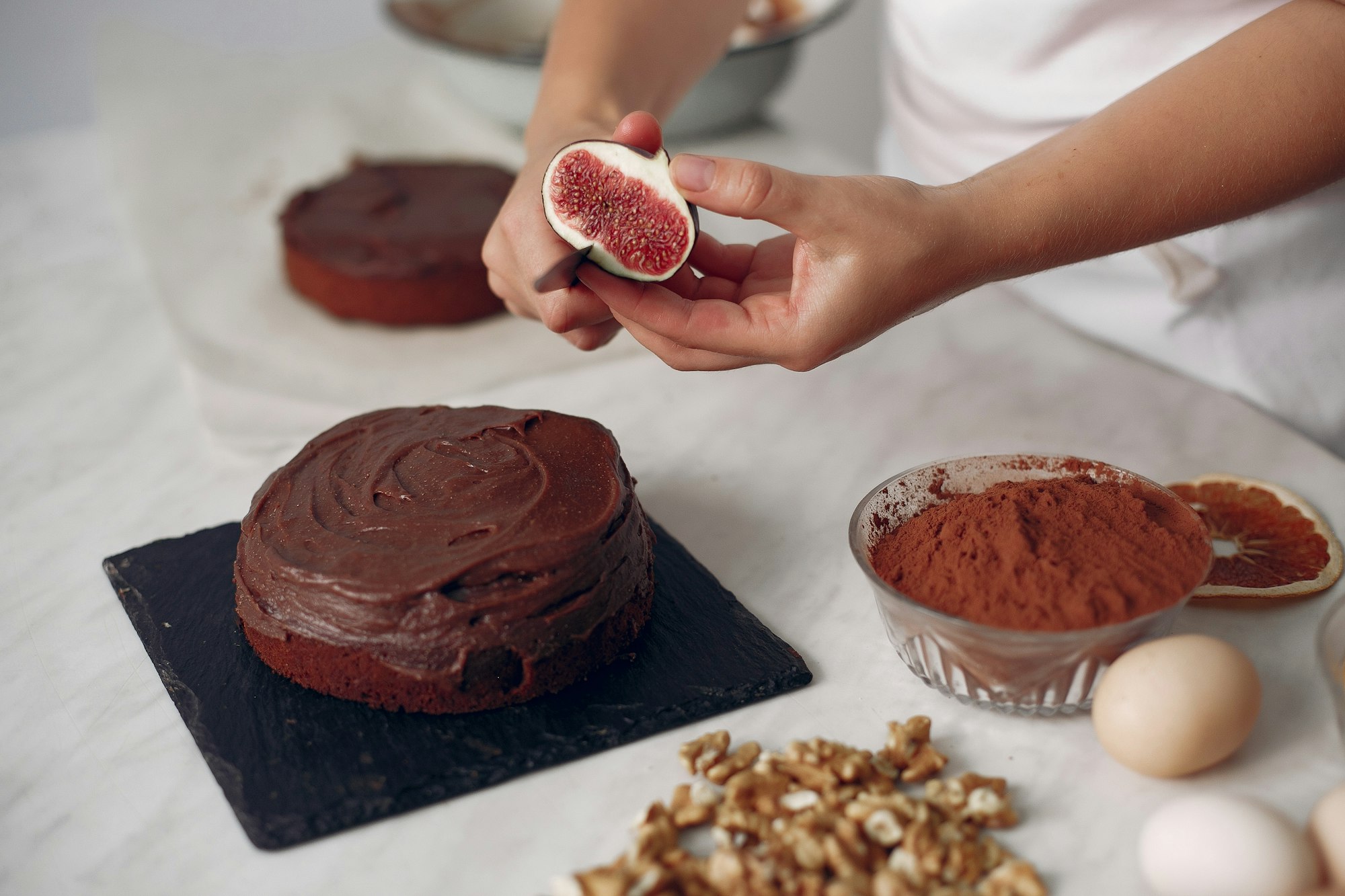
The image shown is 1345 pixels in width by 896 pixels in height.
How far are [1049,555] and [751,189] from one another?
2.13ft

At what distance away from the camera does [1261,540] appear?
6.24ft

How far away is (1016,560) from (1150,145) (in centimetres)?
70

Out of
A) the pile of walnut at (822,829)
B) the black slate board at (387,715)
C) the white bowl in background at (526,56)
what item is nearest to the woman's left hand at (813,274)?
the black slate board at (387,715)

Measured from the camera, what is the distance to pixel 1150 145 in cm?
175

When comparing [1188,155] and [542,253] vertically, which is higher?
[1188,155]

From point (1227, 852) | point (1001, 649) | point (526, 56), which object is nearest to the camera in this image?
point (1227, 852)

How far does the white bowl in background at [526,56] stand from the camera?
3.41 meters

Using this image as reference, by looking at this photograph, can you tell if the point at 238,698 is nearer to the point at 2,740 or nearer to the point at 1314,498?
the point at 2,740

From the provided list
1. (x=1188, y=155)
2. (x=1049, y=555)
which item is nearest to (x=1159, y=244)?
(x=1188, y=155)

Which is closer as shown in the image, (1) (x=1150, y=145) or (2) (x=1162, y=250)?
(1) (x=1150, y=145)

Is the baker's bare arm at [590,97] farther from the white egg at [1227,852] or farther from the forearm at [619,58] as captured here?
the white egg at [1227,852]

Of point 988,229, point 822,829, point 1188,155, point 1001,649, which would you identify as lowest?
point 822,829

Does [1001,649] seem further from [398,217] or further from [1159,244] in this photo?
[398,217]

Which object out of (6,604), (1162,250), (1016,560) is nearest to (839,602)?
(1016,560)
